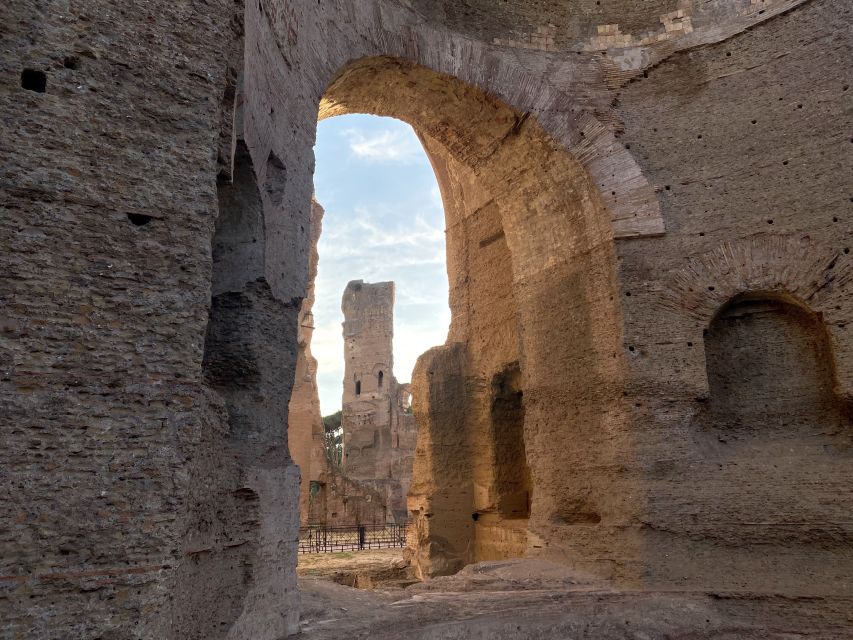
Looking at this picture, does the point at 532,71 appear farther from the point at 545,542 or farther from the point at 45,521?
the point at 45,521

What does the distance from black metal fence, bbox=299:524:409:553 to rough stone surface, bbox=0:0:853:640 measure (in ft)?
13.8

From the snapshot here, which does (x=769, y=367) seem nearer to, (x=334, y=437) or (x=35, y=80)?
(x=35, y=80)

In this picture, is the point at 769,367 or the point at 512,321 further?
the point at 512,321

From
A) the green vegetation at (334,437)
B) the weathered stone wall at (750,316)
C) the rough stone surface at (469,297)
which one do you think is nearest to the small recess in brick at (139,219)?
the rough stone surface at (469,297)

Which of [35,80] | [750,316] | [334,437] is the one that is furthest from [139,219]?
[334,437]

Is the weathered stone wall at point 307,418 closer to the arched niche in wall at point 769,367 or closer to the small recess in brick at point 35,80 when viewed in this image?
the arched niche in wall at point 769,367

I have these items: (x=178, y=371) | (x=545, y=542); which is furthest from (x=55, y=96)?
(x=545, y=542)

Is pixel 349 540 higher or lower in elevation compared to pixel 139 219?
lower

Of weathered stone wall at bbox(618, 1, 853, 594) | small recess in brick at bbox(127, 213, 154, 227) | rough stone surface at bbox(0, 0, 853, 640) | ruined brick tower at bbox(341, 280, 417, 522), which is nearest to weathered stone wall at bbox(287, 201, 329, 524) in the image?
ruined brick tower at bbox(341, 280, 417, 522)

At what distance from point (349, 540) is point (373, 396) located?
33.4ft

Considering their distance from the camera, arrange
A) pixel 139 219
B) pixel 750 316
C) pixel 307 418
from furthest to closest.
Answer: pixel 307 418, pixel 750 316, pixel 139 219

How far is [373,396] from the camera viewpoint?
23.9 meters

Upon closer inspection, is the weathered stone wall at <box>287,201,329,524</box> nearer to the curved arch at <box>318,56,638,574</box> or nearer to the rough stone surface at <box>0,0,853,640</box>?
the rough stone surface at <box>0,0,853,640</box>

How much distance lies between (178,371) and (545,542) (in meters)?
4.86
